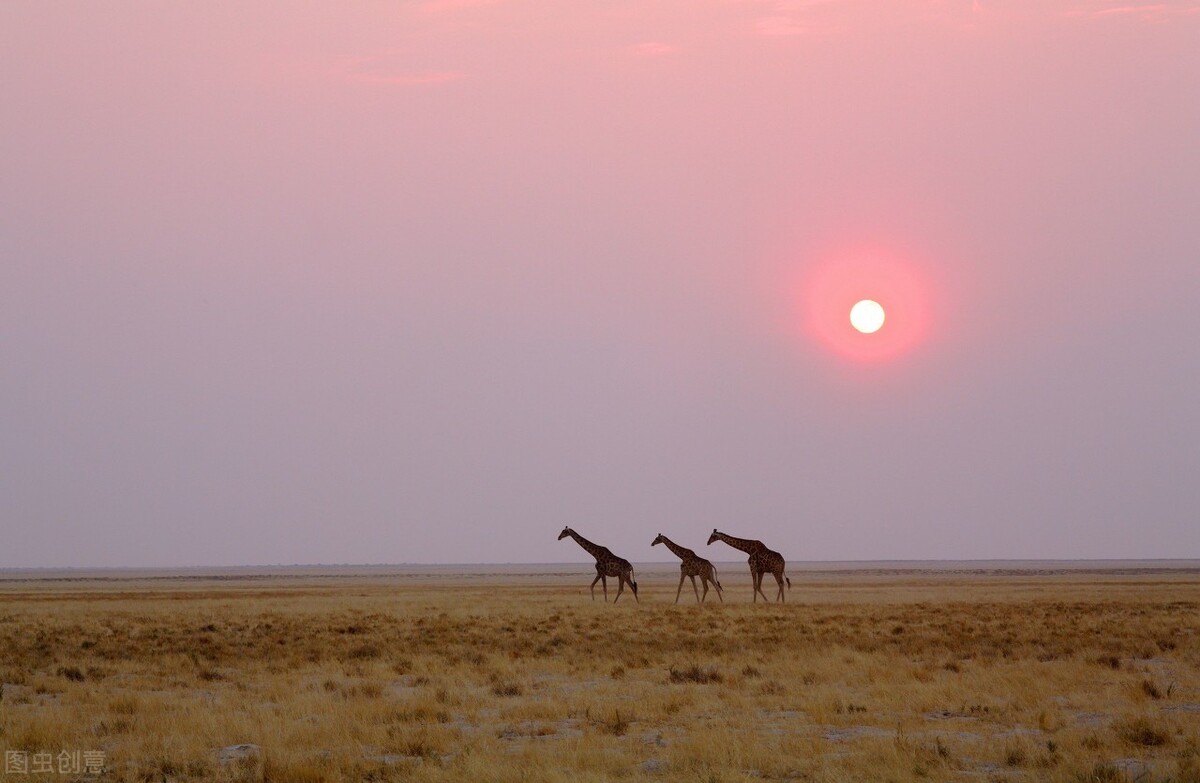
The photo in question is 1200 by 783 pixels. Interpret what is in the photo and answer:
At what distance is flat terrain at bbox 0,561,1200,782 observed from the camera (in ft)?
42.1

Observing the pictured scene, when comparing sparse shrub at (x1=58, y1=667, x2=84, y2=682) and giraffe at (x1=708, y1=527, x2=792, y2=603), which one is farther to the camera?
giraffe at (x1=708, y1=527, x2=792, y2=603)

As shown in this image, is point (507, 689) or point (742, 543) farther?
point (742, 543)

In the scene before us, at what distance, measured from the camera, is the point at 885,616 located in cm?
3528

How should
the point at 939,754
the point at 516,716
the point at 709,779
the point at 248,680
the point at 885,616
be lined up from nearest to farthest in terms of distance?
the point at 709,779 → the point at 939,754 → the point at 516,716 → the point at 248,680 → the point at 885,616

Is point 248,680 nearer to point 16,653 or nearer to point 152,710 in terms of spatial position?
point 152,710

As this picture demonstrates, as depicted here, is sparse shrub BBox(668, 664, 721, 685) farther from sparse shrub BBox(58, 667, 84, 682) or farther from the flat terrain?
sparse shrub BBox(58, 667, 84, 682)

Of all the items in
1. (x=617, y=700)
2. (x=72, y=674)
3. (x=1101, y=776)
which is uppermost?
(x=72, y=674)

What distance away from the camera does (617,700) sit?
699 inches

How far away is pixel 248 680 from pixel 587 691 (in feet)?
18.6

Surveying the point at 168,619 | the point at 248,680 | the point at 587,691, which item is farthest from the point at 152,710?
the point at 168,619

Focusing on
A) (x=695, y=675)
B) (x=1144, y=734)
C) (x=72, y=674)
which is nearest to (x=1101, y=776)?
(x=1144, y=734)

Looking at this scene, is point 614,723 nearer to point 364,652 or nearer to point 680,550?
point 364,652

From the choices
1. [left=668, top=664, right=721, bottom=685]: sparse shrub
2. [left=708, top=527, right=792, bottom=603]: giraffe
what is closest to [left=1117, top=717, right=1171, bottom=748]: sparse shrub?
[left=668, top=664, right=721, bottom=685]: sparse shrub

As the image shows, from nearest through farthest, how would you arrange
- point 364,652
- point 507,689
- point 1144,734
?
point 1144,734 < point 507,689 < point 364,652
